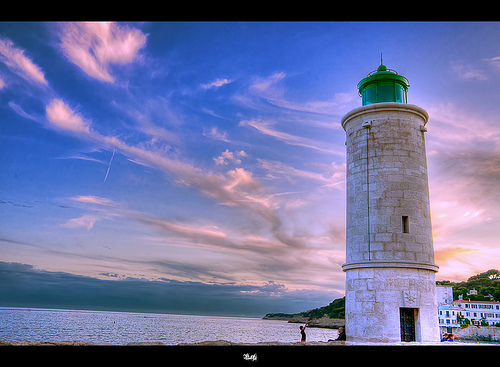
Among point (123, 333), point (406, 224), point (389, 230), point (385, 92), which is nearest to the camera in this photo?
point (389, 230)

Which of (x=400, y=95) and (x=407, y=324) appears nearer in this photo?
(x=407, y=324)

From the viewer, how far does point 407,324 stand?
462 inches

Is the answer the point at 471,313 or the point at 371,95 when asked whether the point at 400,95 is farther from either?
the point at 471,313

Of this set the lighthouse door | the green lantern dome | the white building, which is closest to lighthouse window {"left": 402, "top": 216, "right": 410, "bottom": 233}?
the lighthouse door

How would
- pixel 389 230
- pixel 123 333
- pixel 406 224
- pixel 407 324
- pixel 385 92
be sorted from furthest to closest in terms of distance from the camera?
pixel 123 333 → pixel 385 92 → pixel 406 224 → pixel 389 230 → pixel 407 324

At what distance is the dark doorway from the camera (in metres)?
11.6

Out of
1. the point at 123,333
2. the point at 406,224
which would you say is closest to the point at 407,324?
the point at 406,224

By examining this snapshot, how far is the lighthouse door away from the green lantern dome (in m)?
7.29

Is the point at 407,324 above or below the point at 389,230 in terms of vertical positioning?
below

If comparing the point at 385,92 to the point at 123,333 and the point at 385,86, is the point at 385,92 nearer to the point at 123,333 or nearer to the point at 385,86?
the point at 385,86

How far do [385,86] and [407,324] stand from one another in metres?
8.24
